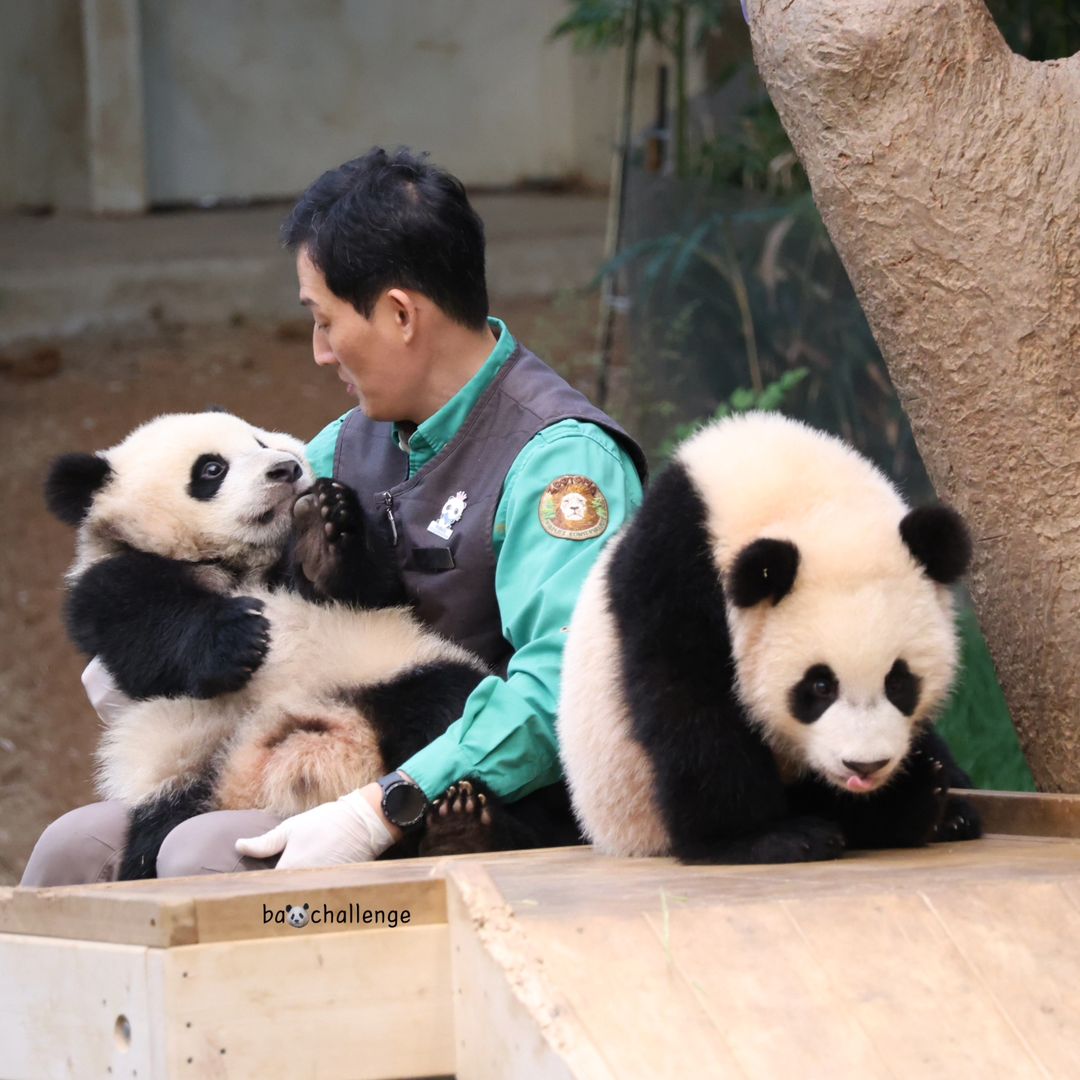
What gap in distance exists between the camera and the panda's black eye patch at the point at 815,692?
6.75 ft

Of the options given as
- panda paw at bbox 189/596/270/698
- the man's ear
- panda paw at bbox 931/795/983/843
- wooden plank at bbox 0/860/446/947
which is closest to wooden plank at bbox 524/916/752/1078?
wooden plank at bbox 0/860/446/947

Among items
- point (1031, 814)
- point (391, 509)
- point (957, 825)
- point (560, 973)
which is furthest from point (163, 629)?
point (1031, 814)

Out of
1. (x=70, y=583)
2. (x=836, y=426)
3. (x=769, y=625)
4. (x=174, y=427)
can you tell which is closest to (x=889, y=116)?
(x=769, y=625)

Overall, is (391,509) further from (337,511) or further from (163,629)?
(163,629)

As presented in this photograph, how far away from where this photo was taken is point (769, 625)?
2088 mm

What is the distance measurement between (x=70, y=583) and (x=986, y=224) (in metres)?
1.67

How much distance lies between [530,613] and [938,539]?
71 cm

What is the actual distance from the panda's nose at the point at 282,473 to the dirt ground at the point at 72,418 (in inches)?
129

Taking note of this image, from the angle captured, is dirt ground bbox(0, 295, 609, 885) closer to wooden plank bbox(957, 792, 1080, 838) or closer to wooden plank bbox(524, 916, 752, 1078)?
wooden plank bbox(957, 792, 1080, 838)

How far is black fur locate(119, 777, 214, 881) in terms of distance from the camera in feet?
8.55

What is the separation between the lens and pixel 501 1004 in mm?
1777

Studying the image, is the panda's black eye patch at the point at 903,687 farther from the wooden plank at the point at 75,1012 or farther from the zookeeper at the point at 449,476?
the wooden plank at the point at 75,1012

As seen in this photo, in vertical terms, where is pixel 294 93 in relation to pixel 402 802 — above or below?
above

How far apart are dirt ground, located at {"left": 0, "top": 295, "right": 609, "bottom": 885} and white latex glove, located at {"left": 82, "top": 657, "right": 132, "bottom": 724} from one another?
2992 mm
